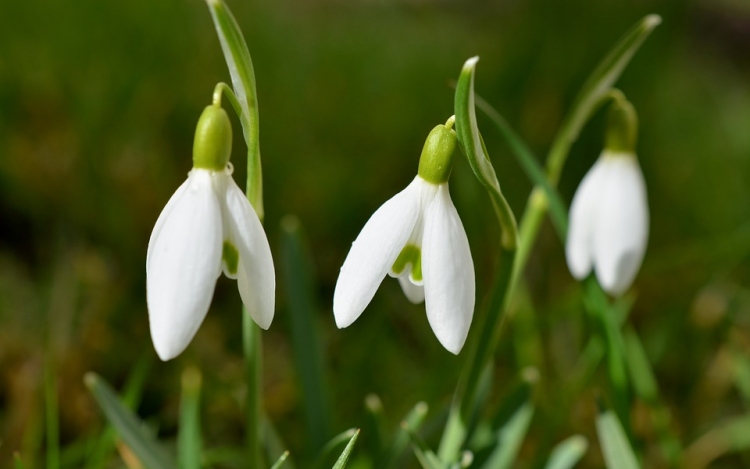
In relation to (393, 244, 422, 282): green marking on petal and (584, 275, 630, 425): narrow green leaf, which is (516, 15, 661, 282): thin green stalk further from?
(393, 244, 422, 282): green marking on petal

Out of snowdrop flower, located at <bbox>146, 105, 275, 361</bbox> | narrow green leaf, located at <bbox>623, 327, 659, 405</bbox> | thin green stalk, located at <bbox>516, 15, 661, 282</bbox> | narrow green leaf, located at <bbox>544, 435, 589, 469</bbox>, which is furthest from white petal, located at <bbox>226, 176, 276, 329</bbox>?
narrow green leaf, located at <bbox>623, 327, 659, 405</bbox>

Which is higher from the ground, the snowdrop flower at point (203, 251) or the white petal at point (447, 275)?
the snowdrop flower at point (203, 251)

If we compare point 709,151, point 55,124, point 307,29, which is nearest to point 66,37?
point 55,124

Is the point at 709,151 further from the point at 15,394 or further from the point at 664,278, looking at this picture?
the point at 15,394

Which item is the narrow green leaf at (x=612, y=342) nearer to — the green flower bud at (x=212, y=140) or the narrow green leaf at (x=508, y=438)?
the narrow green leaf at (x=508, y=438)

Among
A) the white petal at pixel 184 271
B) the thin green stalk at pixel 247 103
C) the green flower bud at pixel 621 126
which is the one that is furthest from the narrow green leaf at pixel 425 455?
the green flower bud at pixel 621 126
